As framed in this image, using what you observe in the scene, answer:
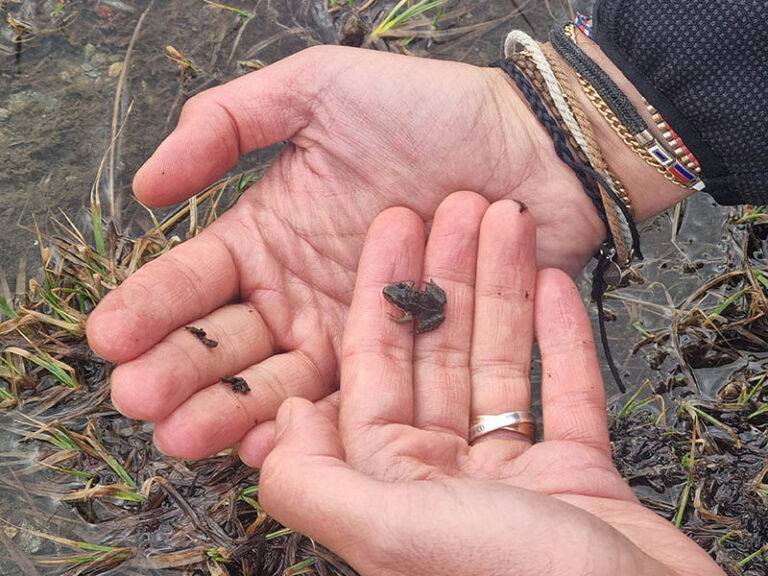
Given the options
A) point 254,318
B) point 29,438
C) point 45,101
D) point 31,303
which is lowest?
point 29,438

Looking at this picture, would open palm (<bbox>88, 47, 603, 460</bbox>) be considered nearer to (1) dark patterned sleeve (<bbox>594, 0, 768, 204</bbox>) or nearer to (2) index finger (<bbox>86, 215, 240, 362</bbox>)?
(2) index finger (<bbox>86, 215, 240, 362</bbox>)

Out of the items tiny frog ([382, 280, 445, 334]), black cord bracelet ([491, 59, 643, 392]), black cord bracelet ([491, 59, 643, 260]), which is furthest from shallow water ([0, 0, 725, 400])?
tiny frog ([382, 280, 445, 334])

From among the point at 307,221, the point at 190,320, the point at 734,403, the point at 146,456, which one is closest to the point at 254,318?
the point at 190,320

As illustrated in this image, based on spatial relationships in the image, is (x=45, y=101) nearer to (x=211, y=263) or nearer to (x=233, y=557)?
(x=211, y=263)

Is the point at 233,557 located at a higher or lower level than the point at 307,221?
lower

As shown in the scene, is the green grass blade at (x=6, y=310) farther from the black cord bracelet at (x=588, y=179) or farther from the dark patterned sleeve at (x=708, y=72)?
the dark patterned sleeve at (x=708, y=72)

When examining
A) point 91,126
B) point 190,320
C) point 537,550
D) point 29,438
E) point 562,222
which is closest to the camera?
point 537,550
